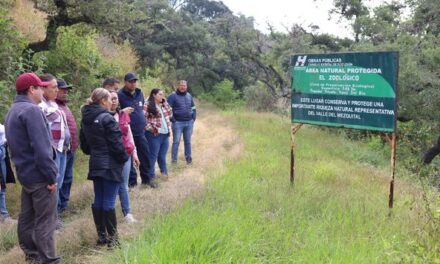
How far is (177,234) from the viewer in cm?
406

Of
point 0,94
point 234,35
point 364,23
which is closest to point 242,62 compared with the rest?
point 234,35

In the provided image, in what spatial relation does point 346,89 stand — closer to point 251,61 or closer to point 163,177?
point 163,177

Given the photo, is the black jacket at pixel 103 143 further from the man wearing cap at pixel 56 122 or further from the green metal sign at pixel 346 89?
the green metal sign at pixel 346 89

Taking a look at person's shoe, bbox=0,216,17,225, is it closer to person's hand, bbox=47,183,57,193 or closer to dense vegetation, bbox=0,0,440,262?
person's hand, bbox=47,183,57,193

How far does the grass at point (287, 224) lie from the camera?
390cm

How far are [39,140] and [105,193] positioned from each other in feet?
3.57

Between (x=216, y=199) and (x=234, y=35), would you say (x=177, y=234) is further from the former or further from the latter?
(x=234, y=35)

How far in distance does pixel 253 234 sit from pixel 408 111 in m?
12.3

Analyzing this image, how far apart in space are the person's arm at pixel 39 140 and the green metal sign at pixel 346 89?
3895mm

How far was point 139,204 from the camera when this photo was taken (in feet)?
19.5

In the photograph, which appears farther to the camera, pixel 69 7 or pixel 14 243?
pixel 69 7

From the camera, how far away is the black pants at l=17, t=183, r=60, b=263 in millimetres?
4176

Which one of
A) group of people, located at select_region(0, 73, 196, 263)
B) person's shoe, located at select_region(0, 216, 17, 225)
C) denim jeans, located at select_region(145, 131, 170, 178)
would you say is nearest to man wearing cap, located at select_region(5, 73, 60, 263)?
group of people, located at select_region(0, 73, 196, 263)

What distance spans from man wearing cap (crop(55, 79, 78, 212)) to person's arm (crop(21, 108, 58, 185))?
1.94 metres
